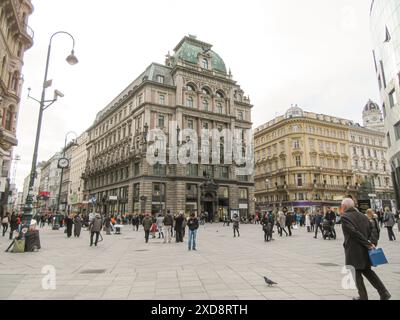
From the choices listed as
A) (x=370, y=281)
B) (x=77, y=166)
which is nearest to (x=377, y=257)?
(x=370, y=281)

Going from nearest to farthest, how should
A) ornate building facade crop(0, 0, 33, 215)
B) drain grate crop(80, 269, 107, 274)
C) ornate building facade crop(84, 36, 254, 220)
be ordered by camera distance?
drain grate crop(80, 269, 107, 274) < ornate building facade crop(0, 0, 33, 215) < ornate building facade crop(84, 36, 254, 220)

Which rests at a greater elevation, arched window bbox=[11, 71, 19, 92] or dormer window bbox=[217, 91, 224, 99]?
dormer window bbox=[217, 91, 224, 99]

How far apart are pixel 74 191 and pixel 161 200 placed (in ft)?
170

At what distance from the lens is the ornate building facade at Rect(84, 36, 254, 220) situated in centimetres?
4666

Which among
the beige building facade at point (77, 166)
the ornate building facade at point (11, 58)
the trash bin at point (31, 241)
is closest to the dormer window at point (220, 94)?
the ornate building facade at point (11, 58)

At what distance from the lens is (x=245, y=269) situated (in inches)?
354

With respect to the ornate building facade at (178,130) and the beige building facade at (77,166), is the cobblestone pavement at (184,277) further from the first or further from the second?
the beige building facade at (77,166)

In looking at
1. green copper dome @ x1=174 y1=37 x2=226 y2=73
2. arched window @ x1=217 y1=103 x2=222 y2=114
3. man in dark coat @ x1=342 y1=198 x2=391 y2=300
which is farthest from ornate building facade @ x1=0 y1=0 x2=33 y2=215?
arched window @ x1=217 y1=103 x2=222 y2=114

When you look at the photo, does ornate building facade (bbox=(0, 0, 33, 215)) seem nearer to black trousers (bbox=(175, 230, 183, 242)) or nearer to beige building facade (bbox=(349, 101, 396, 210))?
black trousers (bbox=(175, 230, 183, 242))

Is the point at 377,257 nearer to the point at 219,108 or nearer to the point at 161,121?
the point at 161,121

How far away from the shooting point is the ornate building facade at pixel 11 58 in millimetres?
23995

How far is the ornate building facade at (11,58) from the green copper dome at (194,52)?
28.1 metres

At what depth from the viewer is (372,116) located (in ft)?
338

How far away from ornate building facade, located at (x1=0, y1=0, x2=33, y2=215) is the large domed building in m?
103
